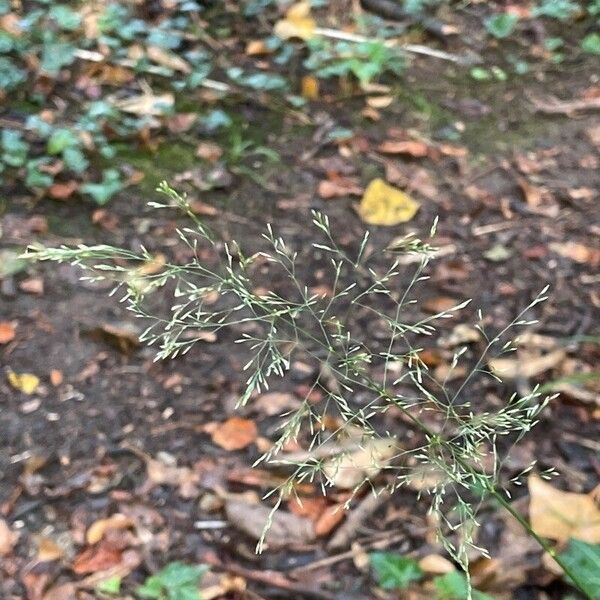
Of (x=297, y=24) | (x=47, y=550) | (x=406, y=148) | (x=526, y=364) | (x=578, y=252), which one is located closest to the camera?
(x=47, y=550)

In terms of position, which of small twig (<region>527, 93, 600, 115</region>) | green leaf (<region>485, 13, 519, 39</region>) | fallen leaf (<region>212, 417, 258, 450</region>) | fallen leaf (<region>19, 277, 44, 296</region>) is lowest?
fallen leaf (<region>212, 417, 258, 450</region>)

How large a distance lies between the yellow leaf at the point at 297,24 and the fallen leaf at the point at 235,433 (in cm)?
184

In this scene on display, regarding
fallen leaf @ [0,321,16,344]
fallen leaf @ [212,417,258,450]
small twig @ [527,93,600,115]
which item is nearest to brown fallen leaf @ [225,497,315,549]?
fallen leaf @ [212,417,258,450]

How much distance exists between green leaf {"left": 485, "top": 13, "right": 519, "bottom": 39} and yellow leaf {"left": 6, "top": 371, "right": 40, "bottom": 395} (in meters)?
2.41

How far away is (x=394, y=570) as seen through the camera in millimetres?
1563

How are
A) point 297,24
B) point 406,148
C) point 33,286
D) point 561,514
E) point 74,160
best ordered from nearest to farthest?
1. point 561,514
2. point 33,286
3. point 74,160
4. point 406,148
5. point 297,24

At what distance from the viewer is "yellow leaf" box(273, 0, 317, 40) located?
3.19 m

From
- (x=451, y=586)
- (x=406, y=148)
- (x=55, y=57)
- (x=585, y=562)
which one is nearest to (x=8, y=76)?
(x=55, y=57)

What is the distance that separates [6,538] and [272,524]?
0.58 metres

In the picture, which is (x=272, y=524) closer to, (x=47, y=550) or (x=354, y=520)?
(x=354, y=520)

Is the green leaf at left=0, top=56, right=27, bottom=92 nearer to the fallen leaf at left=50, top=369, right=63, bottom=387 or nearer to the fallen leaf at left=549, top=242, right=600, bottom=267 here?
the fallen leaf at left=50, top=369, right=63, bottom=387

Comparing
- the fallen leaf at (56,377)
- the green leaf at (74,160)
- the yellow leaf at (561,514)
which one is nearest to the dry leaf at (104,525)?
the fallen leaf at (56,377)

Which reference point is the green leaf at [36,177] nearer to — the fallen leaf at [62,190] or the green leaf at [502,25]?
the fallen leaf at [62,190]

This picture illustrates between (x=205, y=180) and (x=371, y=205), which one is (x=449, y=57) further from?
(x=205, y=180)
